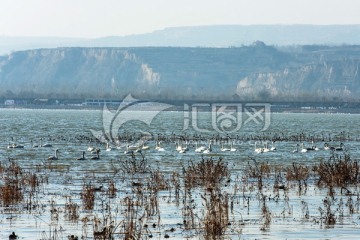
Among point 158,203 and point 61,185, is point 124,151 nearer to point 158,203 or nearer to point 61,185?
point 61,185

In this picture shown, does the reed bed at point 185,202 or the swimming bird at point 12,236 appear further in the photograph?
the reed bed at point 185,202

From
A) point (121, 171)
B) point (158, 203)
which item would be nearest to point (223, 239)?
point (158, 203)

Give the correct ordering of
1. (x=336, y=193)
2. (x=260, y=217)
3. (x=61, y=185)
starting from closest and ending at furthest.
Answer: (x=260, y=217) < (x=336, y=193) < (x=61, y=185)

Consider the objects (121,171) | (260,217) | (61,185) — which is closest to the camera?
(260,217)

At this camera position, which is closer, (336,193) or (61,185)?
(336,193)

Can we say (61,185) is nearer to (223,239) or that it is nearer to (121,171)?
(121,171)

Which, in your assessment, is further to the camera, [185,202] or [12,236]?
[185,202]

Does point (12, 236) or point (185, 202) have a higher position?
point (12, 236)

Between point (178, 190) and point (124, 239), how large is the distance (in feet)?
27.8

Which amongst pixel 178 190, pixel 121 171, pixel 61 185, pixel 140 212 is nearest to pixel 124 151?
pixel 121 171

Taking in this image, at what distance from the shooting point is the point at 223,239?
17.3m

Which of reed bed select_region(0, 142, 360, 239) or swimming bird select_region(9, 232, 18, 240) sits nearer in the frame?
swimming bird select_region(9, 232, 18, 240)

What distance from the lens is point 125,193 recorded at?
82.6 ft

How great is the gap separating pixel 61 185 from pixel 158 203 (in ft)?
19.6
